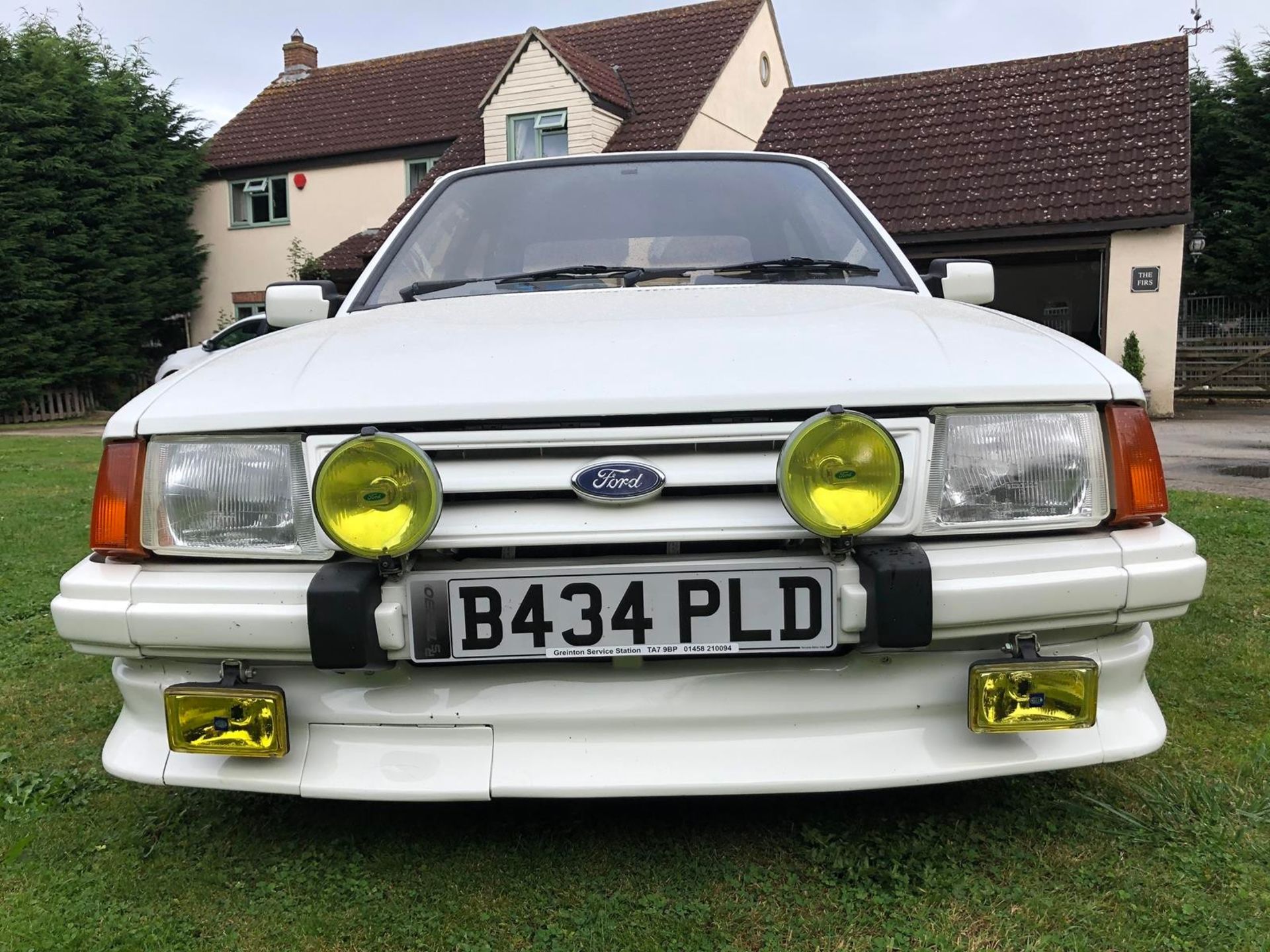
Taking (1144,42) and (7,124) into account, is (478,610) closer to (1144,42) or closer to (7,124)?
(1144,42)

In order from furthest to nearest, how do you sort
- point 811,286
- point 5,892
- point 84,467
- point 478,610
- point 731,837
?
point 84,467
point 811,286
point 731,837
point 5,892
point 478,610

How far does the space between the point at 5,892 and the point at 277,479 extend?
3.03 ft

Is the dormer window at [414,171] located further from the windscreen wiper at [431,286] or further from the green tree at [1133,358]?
the windscreen wiper at [431,286]

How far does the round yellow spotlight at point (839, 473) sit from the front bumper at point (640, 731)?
261 millimetres

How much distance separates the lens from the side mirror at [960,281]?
9.55ft

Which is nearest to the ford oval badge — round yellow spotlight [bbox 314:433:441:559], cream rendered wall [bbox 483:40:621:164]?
round yellow spotlight [bbox 314:433:441:559]

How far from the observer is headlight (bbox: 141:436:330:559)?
1.82 metres

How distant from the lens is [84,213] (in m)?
20.8

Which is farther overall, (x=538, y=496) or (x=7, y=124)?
(x=7, y=124)

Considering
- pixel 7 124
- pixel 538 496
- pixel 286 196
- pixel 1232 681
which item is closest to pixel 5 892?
pixel 538 496

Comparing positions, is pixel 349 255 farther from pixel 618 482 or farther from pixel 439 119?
pixel 618 482

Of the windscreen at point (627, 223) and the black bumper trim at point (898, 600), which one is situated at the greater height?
the windscreen at point (627, 223)

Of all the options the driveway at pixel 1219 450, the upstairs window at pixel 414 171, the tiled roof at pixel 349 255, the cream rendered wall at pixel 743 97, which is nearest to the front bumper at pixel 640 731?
the driveway at pixel 1219 450

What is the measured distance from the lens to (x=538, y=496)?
1.76 metres
